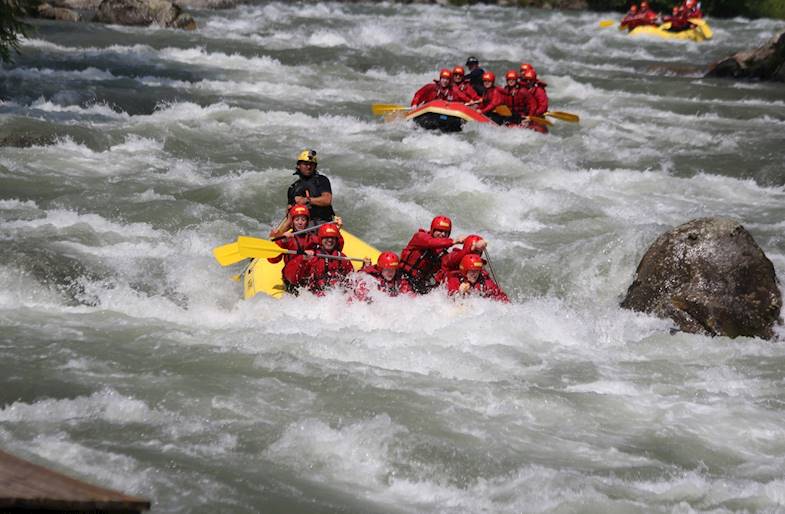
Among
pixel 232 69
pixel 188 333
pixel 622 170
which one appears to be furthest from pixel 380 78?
pixel 188 333

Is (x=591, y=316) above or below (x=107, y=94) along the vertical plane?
below

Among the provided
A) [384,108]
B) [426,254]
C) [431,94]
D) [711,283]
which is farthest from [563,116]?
[426,254]

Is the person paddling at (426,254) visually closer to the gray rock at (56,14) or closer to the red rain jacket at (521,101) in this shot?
the red rain jacket at (521,101)

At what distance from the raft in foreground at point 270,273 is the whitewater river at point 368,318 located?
200 mm

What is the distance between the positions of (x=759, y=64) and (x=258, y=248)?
14.2m

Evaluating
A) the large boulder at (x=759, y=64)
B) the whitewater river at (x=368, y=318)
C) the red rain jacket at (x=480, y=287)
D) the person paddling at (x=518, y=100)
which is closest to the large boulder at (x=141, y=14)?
the whitewater river at (x=368, y=318)

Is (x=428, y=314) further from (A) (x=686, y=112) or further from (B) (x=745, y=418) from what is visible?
(A) (x=686, y=112)

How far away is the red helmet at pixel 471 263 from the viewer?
8.49 meters

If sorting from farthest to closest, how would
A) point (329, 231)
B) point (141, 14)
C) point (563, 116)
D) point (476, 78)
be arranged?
1. point (141, 14)
2. point (476, 78)
3. point (563, 116)
4. point (329, 231)

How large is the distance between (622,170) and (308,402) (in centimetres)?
806

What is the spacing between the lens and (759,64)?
2017cm

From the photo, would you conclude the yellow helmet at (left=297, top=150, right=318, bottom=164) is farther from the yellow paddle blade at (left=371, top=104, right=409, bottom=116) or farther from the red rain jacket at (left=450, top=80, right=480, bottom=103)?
the red rain jacket at (left=450, top=80, right=480, bottom=103)

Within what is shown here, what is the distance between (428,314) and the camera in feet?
27.3

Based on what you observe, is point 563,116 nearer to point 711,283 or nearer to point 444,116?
point 444,116
